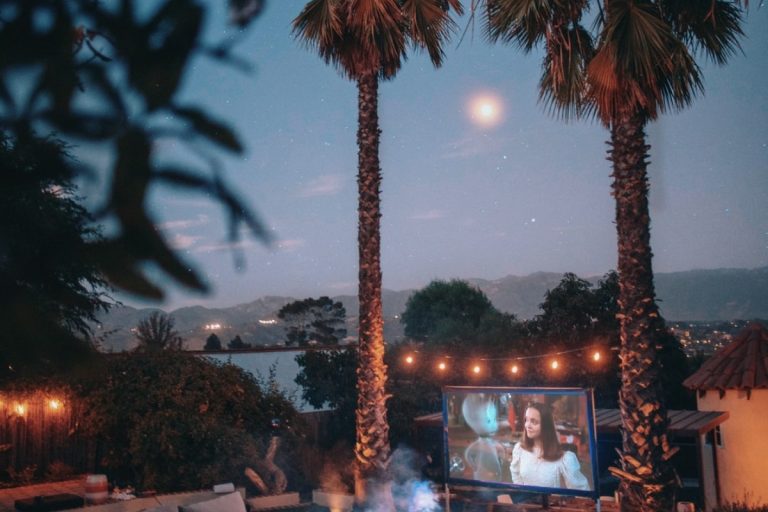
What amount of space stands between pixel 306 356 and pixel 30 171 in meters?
20.8

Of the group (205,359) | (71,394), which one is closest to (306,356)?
(205,359)

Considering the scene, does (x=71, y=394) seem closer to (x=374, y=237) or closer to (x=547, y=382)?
(x=374, y=237)

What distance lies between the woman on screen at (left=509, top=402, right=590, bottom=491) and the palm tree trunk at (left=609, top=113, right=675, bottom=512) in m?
2.07

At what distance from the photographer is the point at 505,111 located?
1744 cm

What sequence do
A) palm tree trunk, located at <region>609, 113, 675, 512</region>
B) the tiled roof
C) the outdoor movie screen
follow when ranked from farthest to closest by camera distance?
the tiled roof < the outdoor movie screen < palm tree trunk, located at <region>609, 113, 675, 512</region>

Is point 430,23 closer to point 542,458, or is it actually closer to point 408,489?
point 542,458

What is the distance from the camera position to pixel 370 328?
12484mm

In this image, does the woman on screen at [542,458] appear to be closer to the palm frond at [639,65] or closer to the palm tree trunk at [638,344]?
the palm tree trunk at [638,344]


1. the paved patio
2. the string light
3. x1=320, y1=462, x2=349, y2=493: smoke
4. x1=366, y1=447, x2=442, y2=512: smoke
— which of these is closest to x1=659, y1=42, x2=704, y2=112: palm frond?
x1=366, y1=447, x2=442, y2=512: smoke

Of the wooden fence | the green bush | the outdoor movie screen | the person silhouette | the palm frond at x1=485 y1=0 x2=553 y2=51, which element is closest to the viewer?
the palm frond at x1=485 y1=0 x2=553 y2=51

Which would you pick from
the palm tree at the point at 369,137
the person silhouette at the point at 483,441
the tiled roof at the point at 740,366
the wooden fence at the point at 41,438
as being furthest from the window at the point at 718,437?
the wooden fence at the point at 41,438

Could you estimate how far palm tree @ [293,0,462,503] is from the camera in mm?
12219

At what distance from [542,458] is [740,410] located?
3.40 metres

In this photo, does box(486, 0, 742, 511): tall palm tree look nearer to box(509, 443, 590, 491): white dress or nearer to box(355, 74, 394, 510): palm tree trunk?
box(509, 443, 590, 491): white dress
